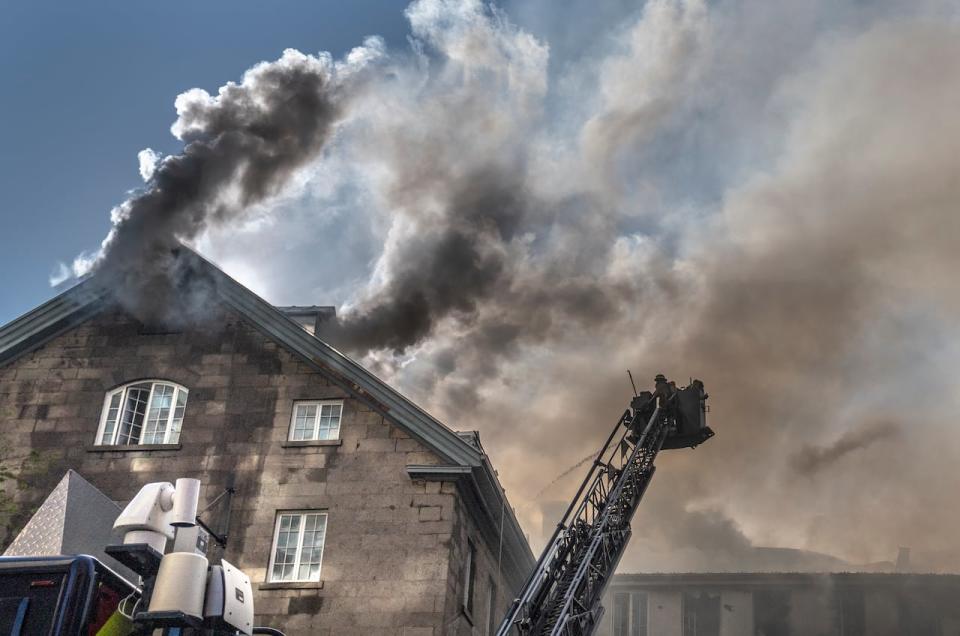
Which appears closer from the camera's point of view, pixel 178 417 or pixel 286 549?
pixel 286 549

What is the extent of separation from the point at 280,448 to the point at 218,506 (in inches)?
61.2

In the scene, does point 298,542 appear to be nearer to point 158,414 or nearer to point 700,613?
point 158,414

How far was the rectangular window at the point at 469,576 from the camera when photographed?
18984 mm

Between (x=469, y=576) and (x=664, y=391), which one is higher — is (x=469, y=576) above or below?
below

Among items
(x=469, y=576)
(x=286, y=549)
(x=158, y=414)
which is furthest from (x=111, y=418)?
(x=469, y=576)

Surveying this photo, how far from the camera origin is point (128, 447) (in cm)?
1936

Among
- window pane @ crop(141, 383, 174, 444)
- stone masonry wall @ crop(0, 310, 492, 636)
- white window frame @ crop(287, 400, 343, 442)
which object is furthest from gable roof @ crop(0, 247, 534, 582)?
window pane @ crop(141, 383, 174, 444)

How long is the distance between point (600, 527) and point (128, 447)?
925 cm

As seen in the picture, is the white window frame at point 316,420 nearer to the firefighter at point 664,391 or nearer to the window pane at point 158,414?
the window pane at point 158,414

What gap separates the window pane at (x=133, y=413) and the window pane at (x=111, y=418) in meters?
0.14

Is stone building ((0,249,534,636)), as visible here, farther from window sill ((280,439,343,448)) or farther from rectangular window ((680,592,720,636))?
rectangular window ((680,592,720,636))

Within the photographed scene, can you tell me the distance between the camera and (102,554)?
493 inches

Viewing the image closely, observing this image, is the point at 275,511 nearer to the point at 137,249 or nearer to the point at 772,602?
the point at 137,249

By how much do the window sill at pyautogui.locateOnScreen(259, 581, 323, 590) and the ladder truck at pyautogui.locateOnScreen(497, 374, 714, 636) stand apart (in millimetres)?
3475
